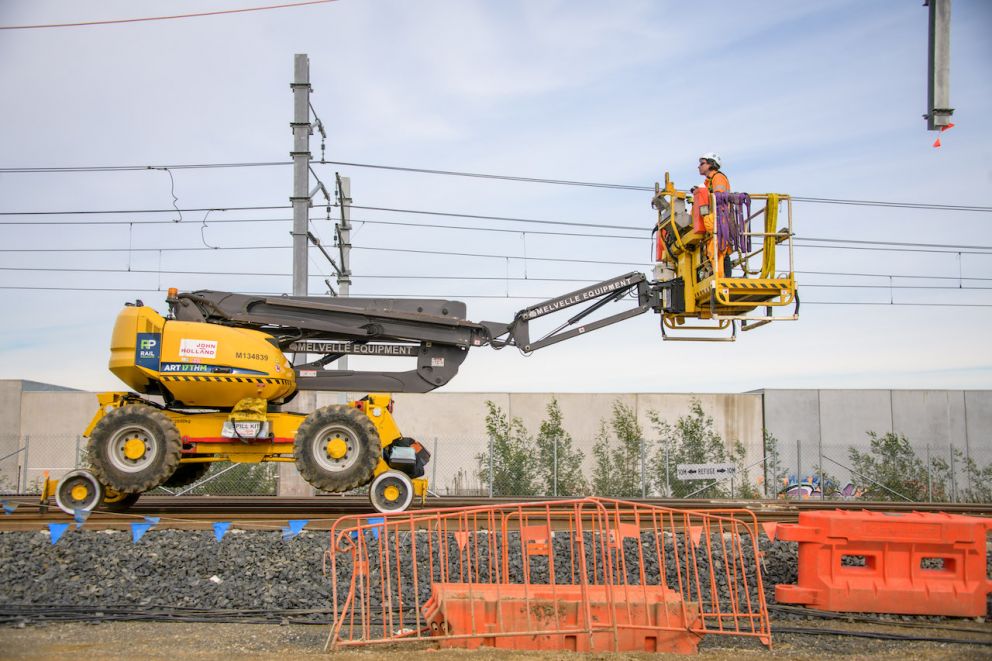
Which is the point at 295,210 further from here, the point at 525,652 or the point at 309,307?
the point at 525,652

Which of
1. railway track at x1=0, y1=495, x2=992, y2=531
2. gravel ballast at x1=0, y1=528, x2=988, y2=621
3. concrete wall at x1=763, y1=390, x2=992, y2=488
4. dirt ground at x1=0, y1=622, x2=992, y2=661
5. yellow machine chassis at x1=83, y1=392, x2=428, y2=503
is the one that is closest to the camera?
dirt ground at x1=0, y1=622, x2=992, y2=661

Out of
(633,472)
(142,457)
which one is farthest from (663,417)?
(142,457)

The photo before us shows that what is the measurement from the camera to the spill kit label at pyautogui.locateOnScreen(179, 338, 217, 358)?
11664 mm

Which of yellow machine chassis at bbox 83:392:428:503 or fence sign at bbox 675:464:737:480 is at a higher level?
yellow machine chassis at bbox 83:392:428:503

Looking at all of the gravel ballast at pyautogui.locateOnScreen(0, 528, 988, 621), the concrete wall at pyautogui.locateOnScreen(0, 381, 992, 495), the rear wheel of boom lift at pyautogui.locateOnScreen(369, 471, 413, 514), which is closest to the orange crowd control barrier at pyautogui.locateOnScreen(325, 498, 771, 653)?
the gravel ballast at pyautogui.locateOnScreen(0, 528, 988, 621)

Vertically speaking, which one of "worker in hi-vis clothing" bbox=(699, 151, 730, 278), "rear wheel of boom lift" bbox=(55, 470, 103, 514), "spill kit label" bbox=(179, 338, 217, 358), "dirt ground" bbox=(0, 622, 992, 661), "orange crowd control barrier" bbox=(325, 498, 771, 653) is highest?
"worker in hi-vis clothing" bbox=(699, 151, 730, 278)

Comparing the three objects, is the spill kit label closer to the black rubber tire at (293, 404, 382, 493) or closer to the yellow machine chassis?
the yellow machine chassis

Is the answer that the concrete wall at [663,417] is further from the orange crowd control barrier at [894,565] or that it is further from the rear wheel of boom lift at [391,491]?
the orange crowd control barrier at [894,565]

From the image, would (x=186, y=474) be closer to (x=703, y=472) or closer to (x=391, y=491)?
(x=391, y=491)

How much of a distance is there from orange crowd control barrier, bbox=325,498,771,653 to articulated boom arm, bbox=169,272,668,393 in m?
3.25

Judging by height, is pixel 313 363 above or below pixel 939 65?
below

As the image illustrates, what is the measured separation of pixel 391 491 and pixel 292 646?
4353 millimetres

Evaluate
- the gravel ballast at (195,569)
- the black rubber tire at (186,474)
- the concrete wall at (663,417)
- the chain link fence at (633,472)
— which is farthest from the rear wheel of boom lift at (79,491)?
the concrete wall at (663,417)

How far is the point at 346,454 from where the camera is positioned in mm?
11742
